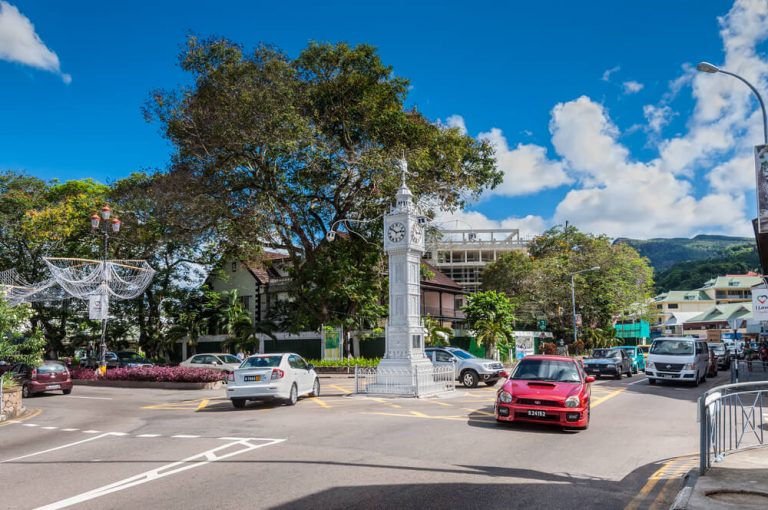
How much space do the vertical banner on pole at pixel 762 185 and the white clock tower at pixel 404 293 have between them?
485 inches

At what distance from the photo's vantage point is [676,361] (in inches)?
965

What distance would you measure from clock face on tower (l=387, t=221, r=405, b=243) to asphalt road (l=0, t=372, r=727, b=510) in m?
6.63

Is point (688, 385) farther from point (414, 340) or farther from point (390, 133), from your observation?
point (390, 133)

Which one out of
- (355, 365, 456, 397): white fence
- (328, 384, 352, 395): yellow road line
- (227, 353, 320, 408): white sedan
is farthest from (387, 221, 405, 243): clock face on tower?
(227, 353, 320, 408): white sedan

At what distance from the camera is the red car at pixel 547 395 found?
40.0 ft

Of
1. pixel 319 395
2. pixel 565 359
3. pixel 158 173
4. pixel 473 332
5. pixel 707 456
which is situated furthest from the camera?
pixel 473 332

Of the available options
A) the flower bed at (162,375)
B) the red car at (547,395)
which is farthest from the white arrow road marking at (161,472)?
the flower bed at (162,375)

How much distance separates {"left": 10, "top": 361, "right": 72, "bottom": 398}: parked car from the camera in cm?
2366

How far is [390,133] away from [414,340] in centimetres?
1417

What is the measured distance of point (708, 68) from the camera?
15.6 metres

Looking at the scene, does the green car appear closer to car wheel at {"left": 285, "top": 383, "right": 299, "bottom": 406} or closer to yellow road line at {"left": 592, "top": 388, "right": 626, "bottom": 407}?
yellow road line at {"left": 592, "top": 388, "right": 626, "bottom": 407}

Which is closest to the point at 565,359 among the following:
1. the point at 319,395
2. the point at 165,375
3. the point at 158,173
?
the point at 319,395

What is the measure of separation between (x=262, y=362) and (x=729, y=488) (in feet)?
42.7

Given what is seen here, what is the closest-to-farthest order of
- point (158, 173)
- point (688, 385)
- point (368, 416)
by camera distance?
point (368, 416), point (688, 385), point (158, 173)
